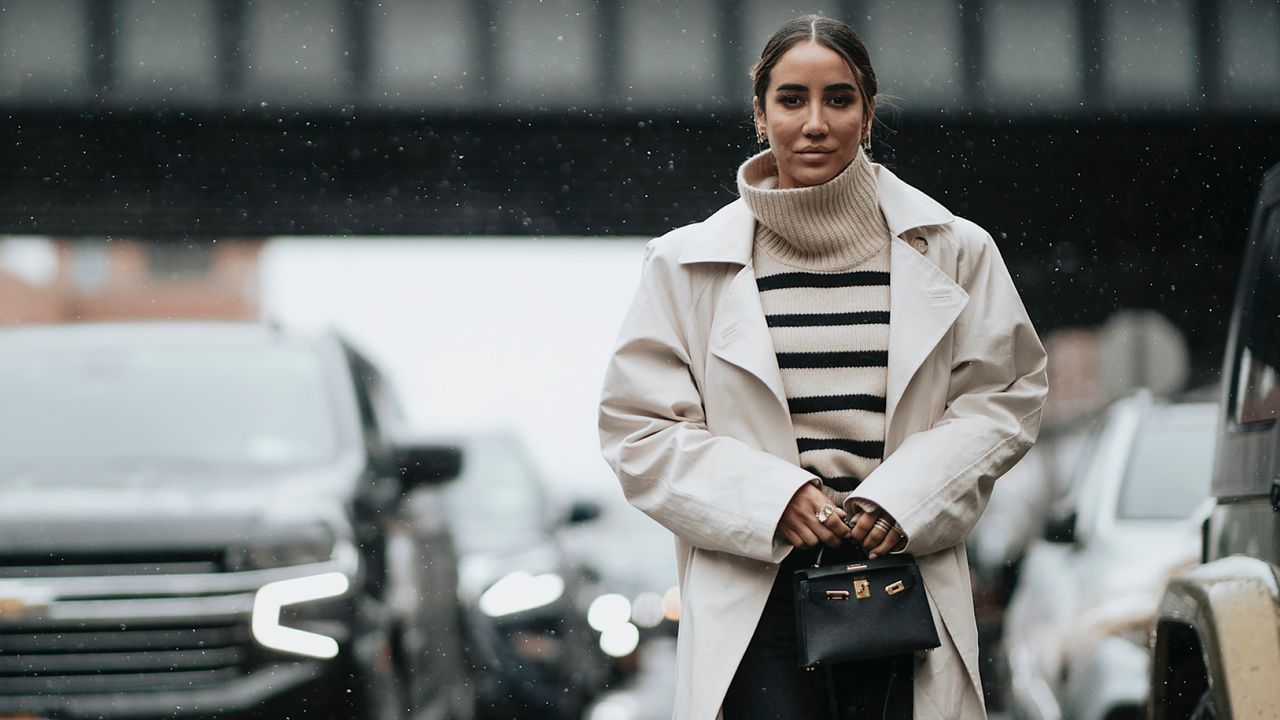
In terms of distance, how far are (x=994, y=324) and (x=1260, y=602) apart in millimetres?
830

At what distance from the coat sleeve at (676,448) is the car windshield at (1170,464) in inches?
166

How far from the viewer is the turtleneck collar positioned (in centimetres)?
288

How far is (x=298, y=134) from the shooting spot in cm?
648

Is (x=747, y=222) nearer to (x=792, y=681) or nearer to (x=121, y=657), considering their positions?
(x=792, y=681)

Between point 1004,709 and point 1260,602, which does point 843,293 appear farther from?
point 1004,709

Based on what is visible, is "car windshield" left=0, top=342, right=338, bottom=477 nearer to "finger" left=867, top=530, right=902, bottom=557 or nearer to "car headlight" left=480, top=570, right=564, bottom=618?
"car headlight" left=480, top=570, right=564, bottom=618

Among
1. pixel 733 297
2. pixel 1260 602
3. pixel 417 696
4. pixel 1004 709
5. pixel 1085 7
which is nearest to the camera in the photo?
pixel 733 297

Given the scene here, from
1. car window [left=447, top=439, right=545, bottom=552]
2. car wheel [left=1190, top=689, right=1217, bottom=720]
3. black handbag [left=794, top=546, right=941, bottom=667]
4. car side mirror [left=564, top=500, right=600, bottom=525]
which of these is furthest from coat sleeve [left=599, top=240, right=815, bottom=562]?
car window [left=447, top=439, right=545, bottom=552]

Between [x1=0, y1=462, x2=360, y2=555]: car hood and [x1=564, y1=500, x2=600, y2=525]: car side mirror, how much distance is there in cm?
258

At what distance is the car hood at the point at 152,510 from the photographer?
18.7 feet

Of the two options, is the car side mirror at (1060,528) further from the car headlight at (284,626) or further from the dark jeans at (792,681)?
the dark jeans at (792,681)

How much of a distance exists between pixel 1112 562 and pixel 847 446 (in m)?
3.81

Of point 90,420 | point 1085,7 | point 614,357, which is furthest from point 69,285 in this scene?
point 614,357

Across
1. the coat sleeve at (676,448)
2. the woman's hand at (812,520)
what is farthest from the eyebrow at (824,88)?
the woman's hand at (812,520)
